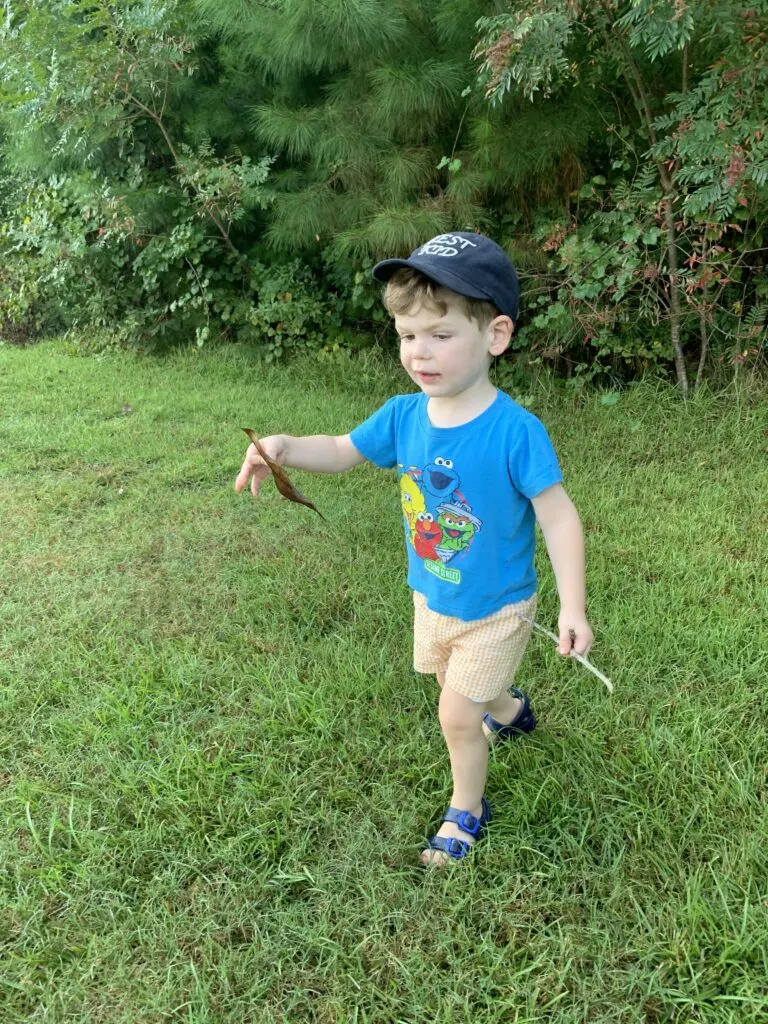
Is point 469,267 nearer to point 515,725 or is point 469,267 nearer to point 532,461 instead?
point 532,461

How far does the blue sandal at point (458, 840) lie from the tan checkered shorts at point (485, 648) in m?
0.32

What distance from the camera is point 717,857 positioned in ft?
5.07

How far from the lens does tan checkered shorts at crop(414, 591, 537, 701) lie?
153 centimetres

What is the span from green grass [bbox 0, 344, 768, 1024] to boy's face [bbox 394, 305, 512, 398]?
1.00 meters

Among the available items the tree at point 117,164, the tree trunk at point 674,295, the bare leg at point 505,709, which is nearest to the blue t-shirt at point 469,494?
the bare leg at point 505,709

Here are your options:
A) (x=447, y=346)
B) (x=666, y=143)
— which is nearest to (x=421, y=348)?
(x=447, y=346)

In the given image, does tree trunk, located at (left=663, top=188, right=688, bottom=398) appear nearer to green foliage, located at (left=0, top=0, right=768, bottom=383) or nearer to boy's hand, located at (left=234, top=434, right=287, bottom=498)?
green foliage, located at (left=0, top=0, right=768, bottom=383)

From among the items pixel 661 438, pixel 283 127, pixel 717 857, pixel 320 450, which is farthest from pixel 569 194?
pixel 717 857

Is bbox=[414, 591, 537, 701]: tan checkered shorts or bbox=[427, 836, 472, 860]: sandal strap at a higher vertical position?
bbox=[414, 591, 537, 701]: tan checkered shorts

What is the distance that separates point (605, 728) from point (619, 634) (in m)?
0.43

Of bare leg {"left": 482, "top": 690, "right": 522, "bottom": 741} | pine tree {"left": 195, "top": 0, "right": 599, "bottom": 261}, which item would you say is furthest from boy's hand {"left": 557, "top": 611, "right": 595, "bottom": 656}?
pine tree {"left": 195, "top": 0, "right": 599, "bottom": 261}

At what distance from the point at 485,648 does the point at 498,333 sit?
2.10ft

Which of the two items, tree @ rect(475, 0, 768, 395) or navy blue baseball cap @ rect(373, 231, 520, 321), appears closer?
navy blue baseball cap @ rect(373, 231, 520, 321)

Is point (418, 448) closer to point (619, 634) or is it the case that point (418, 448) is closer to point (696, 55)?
point (619, 634)
